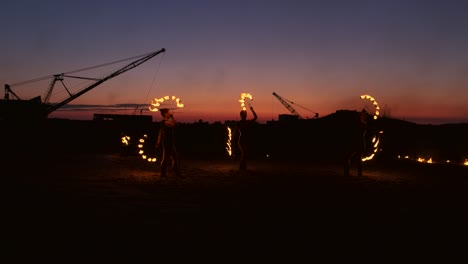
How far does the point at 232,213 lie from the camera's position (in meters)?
9.58

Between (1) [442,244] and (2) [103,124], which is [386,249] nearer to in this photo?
(1) [442,244]

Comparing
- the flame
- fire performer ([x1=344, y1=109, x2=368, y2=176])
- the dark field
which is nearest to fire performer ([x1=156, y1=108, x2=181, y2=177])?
the dark field

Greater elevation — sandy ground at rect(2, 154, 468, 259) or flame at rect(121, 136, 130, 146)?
flame at rect(121, 136, 130, 146)

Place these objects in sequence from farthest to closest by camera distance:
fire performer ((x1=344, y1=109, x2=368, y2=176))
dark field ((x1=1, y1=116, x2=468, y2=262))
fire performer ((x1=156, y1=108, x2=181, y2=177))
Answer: fire performer ((x1=344, y1=109, x2=368, y2=176)) → fire performer ((x1=156, y1=108, x2=181, y2=177)) → dark field ((x1=1, y1=116, x2=468, y2=262))

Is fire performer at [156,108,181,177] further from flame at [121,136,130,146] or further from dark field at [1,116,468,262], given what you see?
flame at [121,136,130,146]

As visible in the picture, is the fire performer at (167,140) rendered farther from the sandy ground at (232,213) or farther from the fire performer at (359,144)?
the fire performer at (359,144)

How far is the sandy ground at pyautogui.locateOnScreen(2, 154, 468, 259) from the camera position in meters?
7.31

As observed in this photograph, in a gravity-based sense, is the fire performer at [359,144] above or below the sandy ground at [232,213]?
above

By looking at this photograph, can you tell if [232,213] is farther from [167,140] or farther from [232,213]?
[167,140]

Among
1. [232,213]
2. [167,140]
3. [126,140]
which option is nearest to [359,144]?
[167,140]

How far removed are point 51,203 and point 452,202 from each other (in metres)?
10.1

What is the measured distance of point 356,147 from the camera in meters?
18.0

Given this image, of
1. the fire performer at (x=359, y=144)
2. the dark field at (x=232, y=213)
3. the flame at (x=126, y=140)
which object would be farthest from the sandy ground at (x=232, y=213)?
the flame at (x=126, y=140)

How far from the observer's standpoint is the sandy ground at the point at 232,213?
7.31 metres
